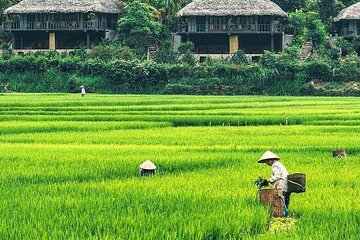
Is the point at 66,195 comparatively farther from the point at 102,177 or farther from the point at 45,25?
the point at 45,25

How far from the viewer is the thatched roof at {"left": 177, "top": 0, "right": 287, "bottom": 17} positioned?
139 ft

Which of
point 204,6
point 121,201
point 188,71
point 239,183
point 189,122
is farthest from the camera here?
point 204,6

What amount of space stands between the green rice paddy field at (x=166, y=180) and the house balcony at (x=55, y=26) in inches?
992

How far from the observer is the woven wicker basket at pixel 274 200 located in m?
7.65

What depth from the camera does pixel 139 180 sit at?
→ 9.51 meters

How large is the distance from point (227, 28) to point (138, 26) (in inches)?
211

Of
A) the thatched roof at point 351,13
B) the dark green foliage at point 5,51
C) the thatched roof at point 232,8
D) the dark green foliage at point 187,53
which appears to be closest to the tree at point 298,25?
the thatched roof at point 232,8

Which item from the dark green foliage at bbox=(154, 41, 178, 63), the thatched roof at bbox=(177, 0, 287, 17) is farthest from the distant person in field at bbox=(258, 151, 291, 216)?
the thatched roof at bbox=(177, 0, 287, 17)

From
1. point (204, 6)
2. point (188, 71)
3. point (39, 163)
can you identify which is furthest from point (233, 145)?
point (204, 6)

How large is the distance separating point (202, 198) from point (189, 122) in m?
12.1

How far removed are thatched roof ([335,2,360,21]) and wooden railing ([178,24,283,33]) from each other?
3.65m

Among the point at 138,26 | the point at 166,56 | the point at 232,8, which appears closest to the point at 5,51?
the point at 138,26

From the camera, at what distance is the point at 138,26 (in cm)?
4244

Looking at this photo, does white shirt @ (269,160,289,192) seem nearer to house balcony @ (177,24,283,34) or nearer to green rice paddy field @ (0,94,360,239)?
green rice paddy field @ (0,94,360,239)
